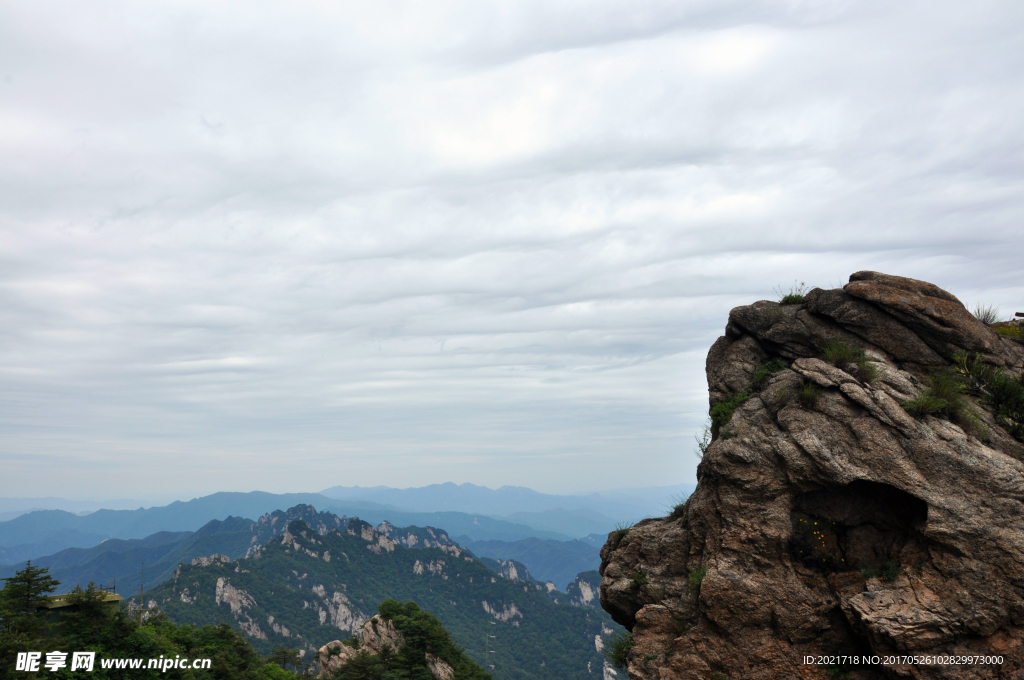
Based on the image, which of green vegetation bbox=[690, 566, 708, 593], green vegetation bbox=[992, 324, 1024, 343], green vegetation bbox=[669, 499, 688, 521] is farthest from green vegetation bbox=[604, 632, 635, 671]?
green vegetation bbox=[992, 324, 1024, 343]

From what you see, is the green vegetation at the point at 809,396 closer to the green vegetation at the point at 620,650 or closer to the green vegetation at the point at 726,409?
the green vegetation at the point at 726,409

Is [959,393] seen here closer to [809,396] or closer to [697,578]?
[809,396]

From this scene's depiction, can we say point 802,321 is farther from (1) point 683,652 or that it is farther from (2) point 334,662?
(2) point 334,662

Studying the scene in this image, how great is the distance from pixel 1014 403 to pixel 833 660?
8964 millimetres

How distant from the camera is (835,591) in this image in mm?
14648

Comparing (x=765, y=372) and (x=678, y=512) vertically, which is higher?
(x=765, y=372)

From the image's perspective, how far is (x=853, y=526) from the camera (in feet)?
50.8

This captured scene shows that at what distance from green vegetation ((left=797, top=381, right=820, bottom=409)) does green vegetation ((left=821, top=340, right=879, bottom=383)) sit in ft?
4.33

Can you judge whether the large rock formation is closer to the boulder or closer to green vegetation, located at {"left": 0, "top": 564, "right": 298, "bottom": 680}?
the boulder

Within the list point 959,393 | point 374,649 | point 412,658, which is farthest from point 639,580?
point 374,649

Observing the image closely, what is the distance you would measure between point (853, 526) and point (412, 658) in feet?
225

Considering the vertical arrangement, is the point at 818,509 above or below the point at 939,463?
below

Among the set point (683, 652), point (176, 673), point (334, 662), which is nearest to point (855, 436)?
point (683, 652)

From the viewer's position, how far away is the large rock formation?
12922 millimetres
